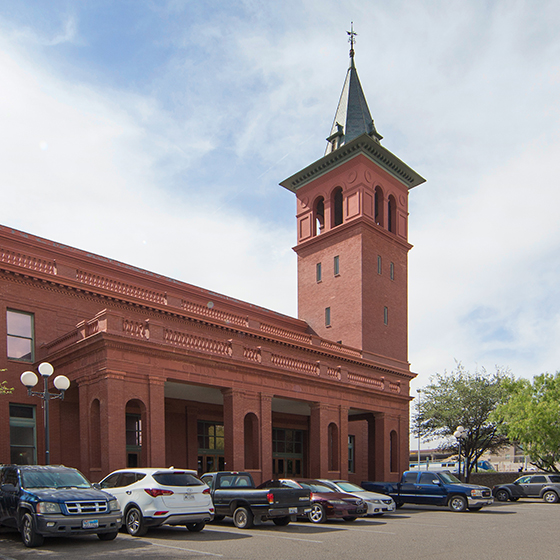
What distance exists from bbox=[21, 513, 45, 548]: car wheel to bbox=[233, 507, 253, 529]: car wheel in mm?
5493

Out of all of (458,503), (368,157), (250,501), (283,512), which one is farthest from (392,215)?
(250,501)

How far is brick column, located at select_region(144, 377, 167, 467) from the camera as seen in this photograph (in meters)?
19.4

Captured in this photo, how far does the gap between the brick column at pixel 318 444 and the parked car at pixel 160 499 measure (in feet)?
39.1

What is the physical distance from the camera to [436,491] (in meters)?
23.4

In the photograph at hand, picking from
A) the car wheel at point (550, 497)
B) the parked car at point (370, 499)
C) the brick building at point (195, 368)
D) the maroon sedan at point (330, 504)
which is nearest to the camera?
the maroon sedan at point (330, 504)

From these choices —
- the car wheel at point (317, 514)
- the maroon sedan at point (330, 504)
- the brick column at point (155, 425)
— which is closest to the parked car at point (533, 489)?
the maroon sedan at point (330, 504)

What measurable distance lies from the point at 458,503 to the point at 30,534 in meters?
16.6

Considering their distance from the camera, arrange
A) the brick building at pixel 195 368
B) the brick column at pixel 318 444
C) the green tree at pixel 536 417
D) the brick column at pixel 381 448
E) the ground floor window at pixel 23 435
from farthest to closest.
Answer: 1. the green tree at pixel 536 417
2. the brick column at pixel 381 448
3. the brick column at pixel 318 444
4. the ground floor window at pixel 23 435
5. the brick building at pixel 195 368

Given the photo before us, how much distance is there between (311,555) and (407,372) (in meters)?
29.9

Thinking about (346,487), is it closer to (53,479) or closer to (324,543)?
(324,543)

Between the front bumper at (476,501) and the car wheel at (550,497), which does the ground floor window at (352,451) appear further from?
the front bumper at (476,501)

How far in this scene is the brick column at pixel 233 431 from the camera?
2184 centimetres

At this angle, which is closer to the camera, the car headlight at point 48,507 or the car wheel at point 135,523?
the car headlight at point 48,507

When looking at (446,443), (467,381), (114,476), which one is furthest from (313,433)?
(446,443)
